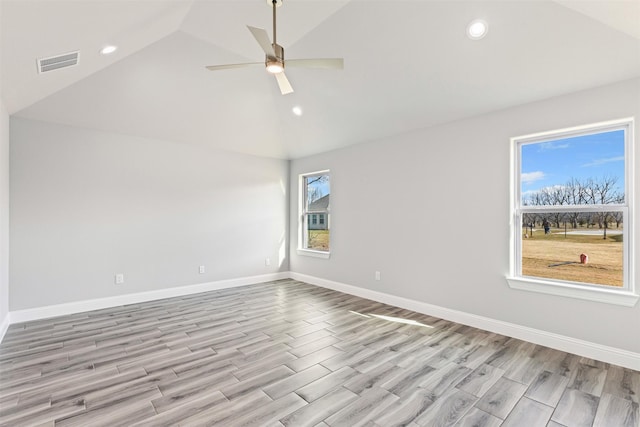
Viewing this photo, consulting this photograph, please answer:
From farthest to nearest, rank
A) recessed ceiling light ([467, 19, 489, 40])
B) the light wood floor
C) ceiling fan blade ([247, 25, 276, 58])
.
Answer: recessed ceiling light ([467, 19, 489, 40])
ceiling fan blade ([247, 25, 276, 58])
the light wood floor

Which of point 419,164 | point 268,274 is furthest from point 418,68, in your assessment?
point 268,274

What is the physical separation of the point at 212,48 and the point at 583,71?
3.66 m

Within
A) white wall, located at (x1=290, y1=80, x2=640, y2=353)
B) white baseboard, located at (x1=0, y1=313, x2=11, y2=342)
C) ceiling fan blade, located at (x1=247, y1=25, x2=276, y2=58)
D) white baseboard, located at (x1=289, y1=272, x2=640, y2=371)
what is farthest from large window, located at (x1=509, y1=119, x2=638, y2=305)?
white baseboard, located at (x1=0, y1=313, x2=11, y2=342)

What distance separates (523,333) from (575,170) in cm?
175

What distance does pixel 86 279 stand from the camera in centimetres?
407

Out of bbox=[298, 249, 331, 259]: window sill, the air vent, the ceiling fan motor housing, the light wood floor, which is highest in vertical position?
the air vent

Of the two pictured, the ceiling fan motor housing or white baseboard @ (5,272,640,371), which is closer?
the ceiling fan motor housing

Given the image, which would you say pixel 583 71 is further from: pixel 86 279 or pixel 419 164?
pixel 86 279

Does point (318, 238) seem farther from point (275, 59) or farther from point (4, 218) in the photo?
point (4, 218)

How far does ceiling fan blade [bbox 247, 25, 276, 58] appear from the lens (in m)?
2.13

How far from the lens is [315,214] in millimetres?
5914

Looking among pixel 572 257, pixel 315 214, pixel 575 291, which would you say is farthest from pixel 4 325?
pixel 572 257

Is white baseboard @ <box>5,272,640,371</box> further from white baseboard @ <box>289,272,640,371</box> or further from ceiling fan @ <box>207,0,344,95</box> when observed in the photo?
ceiling fan @ <box>207,0,344,95</box>

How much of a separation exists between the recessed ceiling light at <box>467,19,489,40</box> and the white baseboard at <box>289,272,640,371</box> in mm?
2910
